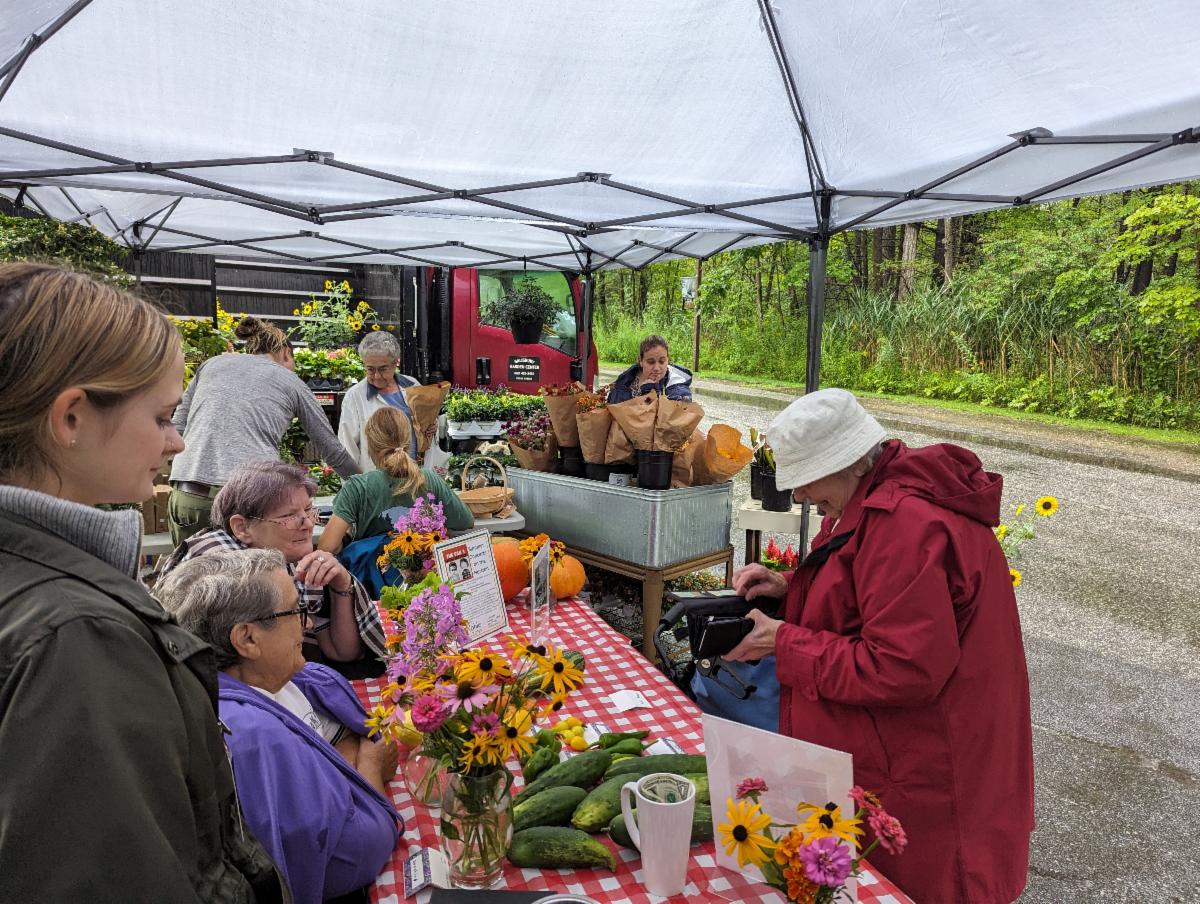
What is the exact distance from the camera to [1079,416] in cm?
1362

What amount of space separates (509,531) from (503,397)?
4128 millimetres

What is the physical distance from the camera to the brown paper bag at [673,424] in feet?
11.8

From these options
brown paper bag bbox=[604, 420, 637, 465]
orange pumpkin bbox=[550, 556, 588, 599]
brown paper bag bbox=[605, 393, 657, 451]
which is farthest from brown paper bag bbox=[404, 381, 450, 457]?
orange pumpkin bbox=[550, 556, 588, 599]

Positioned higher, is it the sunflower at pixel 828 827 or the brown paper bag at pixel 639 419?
the brown paper bag at pixel 639 419

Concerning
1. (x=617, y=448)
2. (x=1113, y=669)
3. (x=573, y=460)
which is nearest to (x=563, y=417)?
(x=573, y=460)

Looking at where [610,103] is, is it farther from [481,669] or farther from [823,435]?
[481,669]

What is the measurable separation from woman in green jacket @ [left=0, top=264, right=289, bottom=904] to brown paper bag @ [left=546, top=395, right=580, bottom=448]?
3.05 metres

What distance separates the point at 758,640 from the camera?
1906 millimetres

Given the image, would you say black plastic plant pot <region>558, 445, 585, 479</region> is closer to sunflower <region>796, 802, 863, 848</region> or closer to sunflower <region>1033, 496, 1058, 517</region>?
sunflower <region>1033, 496, 1058, 517</region>

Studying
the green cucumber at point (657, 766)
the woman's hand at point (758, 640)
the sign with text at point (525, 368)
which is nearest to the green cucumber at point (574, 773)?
the green cucumber at point (657, 766)

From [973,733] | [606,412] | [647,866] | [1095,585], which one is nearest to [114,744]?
[647,866]

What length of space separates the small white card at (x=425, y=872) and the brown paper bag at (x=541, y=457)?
9.24ft

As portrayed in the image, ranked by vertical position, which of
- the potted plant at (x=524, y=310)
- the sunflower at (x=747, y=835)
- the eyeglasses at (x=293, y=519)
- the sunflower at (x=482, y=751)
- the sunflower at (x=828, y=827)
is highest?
the potted plant at (x=524, y=310)

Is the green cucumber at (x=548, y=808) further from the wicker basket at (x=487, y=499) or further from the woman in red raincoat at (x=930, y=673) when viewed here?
the wicker basket at (x=487, y=499)
